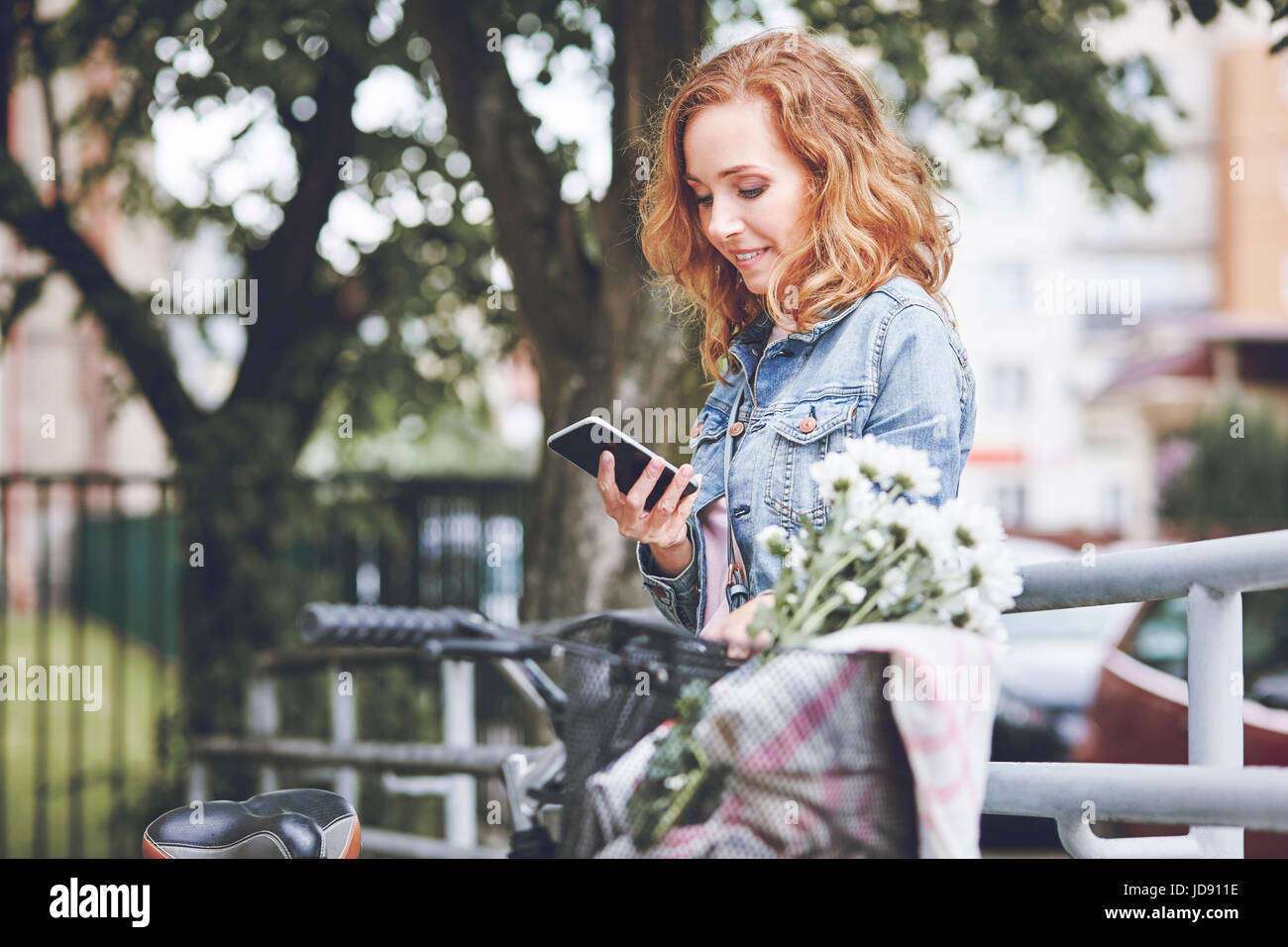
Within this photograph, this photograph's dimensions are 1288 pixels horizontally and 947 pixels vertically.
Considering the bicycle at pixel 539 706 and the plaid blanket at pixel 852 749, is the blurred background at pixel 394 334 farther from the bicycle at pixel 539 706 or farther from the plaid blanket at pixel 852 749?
the plaid blanket at pixel 852 749

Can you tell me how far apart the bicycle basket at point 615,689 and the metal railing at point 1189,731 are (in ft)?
1.78

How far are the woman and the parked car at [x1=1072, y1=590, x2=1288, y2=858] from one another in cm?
296

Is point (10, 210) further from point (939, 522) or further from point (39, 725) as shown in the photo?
point (939, 522)

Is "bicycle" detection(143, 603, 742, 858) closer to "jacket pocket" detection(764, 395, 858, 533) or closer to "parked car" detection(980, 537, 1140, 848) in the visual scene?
"jacket pocket" detection(764, 395, 858, 533)

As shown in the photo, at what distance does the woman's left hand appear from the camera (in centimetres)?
131

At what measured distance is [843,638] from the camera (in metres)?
1.28

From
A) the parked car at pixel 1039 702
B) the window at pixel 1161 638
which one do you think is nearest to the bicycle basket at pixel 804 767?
the window at pixel 1161 638

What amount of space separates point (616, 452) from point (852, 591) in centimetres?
57

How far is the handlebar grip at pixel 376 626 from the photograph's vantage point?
2473 millimetres

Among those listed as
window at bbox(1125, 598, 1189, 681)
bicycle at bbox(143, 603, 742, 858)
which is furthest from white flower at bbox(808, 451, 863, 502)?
window at bbox(1125, 598, 1189, 681)

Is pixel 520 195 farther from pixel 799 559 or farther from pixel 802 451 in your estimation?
pixel 799 559

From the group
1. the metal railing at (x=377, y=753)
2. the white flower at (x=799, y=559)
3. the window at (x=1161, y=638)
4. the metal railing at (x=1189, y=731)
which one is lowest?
the metal railing at (x=377, y=753)

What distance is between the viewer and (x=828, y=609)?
1363 millimetres

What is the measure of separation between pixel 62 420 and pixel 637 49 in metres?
19.0
